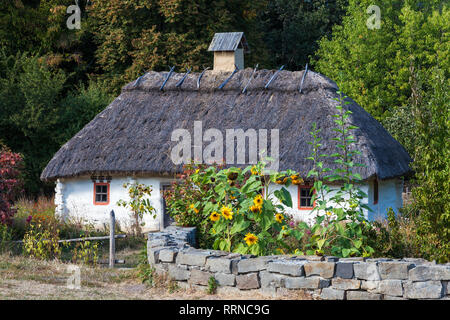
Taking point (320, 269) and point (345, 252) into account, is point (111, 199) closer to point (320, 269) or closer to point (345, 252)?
point (345, 252)

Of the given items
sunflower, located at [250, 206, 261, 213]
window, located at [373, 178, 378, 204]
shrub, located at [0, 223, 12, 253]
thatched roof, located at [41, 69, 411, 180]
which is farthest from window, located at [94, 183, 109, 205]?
sunflower, located at [250, 206, 261, 213]

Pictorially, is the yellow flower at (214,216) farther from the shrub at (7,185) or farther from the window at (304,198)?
the window at (304,198)

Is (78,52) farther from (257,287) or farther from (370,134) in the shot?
(257,287)

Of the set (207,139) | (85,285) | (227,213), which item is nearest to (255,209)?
(227,213)

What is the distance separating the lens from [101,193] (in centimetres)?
1630

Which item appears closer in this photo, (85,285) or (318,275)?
(318,275)

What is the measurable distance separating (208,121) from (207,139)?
0.65 m

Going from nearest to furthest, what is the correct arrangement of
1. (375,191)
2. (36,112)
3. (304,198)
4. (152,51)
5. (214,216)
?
1. (214,216)
2. (304,198)
3. (375,191)
4. (36,112)
5. (152,51)

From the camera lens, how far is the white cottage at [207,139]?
50.2 ft

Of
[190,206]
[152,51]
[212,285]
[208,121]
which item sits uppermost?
[152,51]

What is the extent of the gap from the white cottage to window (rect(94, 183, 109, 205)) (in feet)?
0.08

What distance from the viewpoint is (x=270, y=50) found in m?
26.7

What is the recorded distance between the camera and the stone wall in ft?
23.3

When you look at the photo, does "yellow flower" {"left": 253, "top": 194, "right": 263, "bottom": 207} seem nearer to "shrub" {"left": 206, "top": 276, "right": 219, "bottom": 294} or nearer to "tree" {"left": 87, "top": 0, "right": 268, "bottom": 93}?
"shrub" {"left": 206, "top": 276, "right": 219, "bottom": 294}
